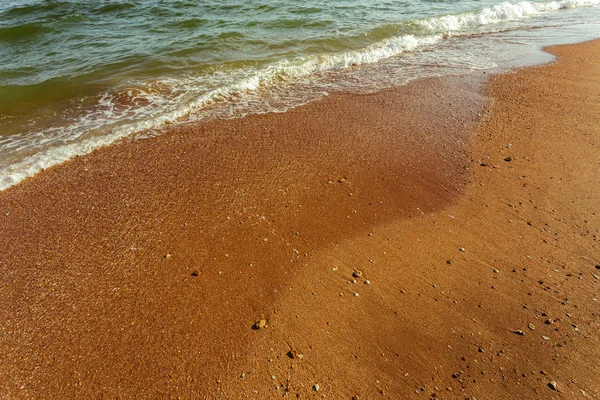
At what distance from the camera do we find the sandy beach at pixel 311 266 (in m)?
2.69

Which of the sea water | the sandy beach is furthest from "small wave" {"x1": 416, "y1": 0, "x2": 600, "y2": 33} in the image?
the sandy beach

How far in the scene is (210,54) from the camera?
29.7ft

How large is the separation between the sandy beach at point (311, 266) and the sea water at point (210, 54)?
3.58 feet

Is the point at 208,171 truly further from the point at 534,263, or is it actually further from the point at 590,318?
the point at 590,318

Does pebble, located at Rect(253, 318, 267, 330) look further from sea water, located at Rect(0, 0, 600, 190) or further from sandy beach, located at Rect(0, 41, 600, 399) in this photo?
sea water, located at Rect(0, 0, 600, 190)

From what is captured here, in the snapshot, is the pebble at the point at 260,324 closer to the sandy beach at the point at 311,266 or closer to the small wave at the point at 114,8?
the sandy beach at the point at 311,266

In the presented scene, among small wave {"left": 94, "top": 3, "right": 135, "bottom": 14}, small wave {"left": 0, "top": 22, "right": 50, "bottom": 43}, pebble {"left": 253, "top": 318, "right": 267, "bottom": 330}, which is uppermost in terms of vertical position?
small wave {"left": 94, "top": 3, "right": 135, "bottom": 14}

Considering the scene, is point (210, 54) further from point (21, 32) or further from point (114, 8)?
point (114, 8)

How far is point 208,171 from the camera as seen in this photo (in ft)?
15.9

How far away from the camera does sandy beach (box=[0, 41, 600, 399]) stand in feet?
8.82

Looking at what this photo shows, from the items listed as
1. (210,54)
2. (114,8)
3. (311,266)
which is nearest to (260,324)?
(311,266)

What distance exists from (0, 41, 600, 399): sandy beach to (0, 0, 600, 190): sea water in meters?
1.09

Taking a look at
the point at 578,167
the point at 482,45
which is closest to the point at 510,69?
the point at 482,45

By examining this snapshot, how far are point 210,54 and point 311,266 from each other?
290 inches
